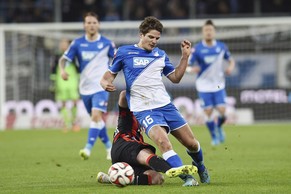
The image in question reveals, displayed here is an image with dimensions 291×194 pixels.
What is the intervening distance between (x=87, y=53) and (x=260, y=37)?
11.6 metres

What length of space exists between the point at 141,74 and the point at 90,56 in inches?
207

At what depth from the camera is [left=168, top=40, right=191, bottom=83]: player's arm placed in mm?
9422

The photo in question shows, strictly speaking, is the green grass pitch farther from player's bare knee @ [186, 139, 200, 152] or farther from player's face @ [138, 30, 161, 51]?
player's face @ [138, 30, 161, 51]

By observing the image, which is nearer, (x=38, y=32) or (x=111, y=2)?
(x=38, y=32)

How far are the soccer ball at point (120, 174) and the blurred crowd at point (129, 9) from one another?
67.3 feet

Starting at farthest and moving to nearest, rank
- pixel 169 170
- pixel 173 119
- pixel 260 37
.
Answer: pixel 260 37, pixel 173 119, pixel 169 170

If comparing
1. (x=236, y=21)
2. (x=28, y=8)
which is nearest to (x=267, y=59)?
(x=236, y=21)

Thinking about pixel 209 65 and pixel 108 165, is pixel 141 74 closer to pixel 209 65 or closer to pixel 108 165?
pixel 108 165

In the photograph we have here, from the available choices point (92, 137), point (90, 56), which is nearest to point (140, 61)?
point (92, 137)

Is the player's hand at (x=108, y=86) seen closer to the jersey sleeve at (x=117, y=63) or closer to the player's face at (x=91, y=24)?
the jersey sleeve at (x=117, y=63)

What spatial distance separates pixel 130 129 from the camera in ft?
33.6

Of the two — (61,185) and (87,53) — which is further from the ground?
(87,53)

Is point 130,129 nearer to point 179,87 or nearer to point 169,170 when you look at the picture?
point 169,170

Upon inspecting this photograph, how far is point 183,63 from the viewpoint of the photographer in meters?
9.65
